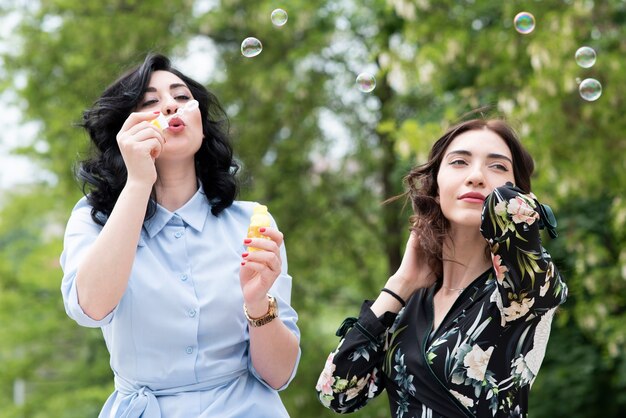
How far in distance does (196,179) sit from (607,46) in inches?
196

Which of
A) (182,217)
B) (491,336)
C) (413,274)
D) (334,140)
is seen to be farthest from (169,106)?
(334,140)

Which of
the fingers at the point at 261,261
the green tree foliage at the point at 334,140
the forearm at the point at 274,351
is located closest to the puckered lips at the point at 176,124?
the fingers at the point at 261,261

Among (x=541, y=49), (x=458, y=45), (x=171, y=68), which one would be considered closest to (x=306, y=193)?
(x=458, y=45)

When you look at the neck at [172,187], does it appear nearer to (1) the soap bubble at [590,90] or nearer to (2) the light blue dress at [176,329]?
(2) the light blue dress at [176,329]

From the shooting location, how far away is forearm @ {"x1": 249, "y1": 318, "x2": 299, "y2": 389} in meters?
2.41

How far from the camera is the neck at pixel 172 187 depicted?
2611 millimetres

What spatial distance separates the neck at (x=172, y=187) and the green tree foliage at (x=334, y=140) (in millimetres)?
4222

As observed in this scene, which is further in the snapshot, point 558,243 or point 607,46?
point 558,243

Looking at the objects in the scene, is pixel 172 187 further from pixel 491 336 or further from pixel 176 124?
pixel 491 336

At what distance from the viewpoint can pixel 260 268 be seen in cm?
231

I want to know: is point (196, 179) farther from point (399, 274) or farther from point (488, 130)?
point (488, 130)

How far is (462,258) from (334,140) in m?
8.58

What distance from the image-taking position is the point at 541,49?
6.35 m

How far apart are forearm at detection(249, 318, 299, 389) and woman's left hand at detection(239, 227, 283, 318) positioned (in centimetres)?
8
